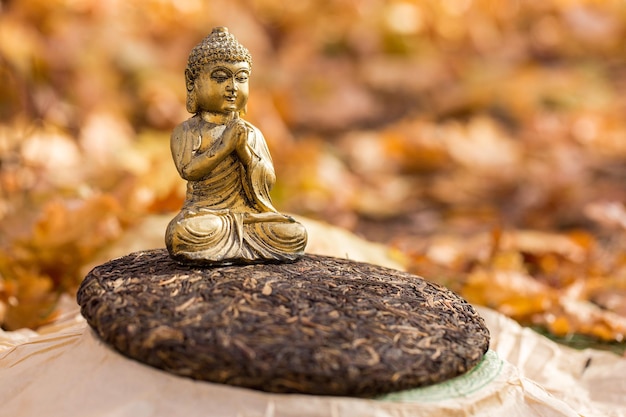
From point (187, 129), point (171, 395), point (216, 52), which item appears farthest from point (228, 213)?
point (171, 395)

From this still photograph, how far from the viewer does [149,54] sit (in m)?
6.45

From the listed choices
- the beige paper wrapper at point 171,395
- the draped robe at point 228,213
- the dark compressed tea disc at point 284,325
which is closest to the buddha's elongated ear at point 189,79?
the draped robe at point 228,213

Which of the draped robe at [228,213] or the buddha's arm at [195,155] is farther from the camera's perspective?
the buddha's arm at [195,155]

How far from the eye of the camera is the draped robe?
2.13m

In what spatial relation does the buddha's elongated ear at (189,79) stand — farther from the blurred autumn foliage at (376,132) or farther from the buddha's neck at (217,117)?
the blurred autumn foliage at (376,132)

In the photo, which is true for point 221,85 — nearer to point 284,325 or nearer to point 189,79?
point 189,79

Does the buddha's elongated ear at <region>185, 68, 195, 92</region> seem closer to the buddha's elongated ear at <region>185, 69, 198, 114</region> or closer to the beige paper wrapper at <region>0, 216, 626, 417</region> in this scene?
the buddha's elongated ear at <region>185, 69, 198, 114</region>

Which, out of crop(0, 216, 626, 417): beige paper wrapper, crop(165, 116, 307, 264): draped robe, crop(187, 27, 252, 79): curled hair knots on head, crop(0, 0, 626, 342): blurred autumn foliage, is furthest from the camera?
crop(0, 0, 626, 342): blurred autumn foliage

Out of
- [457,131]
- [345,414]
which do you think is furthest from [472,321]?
[457,131]

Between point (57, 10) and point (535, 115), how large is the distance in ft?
15.0

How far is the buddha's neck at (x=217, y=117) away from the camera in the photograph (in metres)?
2.32

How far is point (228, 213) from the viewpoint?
7.45ft

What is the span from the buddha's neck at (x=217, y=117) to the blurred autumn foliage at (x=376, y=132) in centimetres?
106

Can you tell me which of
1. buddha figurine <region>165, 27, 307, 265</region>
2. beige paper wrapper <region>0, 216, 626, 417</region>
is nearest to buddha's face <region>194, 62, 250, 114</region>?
buddha figurine <region>165, 27, 307, 265</region>
